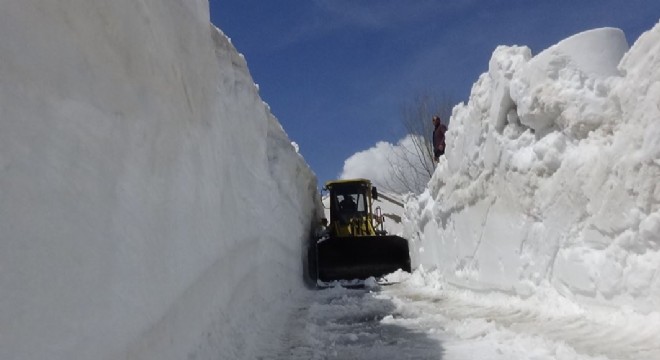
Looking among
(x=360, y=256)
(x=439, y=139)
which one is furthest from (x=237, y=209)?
(x=360, y=256)

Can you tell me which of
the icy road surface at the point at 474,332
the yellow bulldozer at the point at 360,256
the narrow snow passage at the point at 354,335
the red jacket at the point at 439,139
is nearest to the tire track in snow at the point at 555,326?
the icy road surface at the point at 474,332

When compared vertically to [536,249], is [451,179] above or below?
above

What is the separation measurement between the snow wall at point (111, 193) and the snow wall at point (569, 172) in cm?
310

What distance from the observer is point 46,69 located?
2.29 m

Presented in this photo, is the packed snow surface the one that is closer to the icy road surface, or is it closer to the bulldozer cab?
the icy road surface

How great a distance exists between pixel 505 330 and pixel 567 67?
2804 millimetres

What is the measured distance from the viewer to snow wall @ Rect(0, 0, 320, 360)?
1986mm

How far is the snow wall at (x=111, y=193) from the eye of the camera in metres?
1.99

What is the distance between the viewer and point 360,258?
47.4ft

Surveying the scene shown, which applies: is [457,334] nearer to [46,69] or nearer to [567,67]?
[567,67]

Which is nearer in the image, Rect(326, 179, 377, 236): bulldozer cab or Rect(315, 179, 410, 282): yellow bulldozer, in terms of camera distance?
Rect(315, 179, 410, 282): yellow bulldozer

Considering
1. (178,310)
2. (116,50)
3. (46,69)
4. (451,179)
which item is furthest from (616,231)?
(451,179)

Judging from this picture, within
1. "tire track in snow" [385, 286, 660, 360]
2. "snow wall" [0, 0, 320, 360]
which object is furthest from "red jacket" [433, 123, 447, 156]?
"snow wall" [0, 0, 320, 360]

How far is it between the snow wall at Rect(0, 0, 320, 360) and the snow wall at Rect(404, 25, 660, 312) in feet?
10.2
